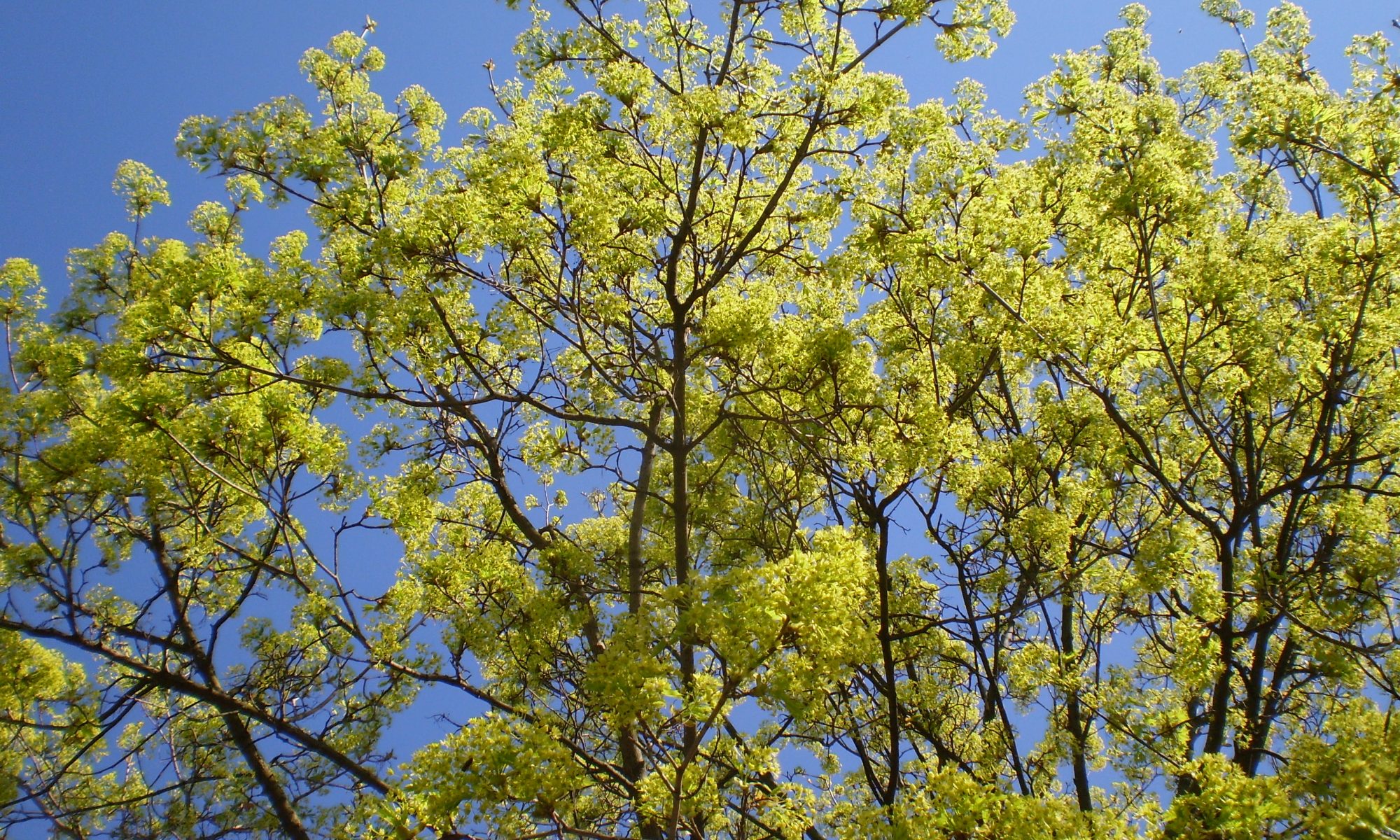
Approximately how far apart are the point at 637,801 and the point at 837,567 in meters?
3.07

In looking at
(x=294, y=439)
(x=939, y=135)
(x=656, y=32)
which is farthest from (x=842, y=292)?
(x=294, y=439)

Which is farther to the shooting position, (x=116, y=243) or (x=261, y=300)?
(x=116, y=243)

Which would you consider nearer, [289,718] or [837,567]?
[837,567]

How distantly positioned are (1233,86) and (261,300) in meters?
8.32

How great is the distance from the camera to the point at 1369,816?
2.62 meters

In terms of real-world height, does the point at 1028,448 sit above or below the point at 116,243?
below

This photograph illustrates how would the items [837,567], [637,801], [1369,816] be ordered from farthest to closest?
[637,801] → [837,567] → [1369,816]

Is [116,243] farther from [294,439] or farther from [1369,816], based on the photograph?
[1369,816]

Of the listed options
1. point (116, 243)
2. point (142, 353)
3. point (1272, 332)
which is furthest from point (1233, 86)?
point (116, 243)

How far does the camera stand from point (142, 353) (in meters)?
7.09

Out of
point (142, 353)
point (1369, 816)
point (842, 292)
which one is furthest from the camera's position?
point (842, 292)

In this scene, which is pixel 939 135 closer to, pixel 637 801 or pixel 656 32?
pixel 656 32

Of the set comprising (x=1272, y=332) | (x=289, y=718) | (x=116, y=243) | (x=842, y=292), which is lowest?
(x=289, y=718)

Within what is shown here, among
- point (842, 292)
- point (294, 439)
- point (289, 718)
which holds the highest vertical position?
point (842, 292)
